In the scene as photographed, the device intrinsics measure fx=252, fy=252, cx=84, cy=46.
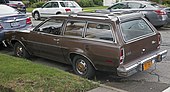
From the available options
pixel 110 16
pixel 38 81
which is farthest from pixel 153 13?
pixel 38 81

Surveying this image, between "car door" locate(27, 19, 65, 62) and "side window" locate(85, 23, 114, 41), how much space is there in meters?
0.87

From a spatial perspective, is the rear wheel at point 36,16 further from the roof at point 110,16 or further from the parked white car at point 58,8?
the roof at point 110,16

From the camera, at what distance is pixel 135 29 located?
18.4 feet

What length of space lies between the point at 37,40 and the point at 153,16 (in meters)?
7.19

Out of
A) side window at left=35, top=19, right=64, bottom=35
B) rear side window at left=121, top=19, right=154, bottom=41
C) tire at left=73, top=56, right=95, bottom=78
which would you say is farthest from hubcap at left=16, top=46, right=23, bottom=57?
rear side window at left=121, top=19, right=154, bottom=41

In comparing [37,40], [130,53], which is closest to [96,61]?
[130,53]

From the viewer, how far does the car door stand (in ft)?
20.2

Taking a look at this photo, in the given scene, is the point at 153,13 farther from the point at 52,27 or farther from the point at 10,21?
the point at 52,27

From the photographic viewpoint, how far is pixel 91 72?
18.2ft

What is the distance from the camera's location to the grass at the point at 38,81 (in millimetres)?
4771

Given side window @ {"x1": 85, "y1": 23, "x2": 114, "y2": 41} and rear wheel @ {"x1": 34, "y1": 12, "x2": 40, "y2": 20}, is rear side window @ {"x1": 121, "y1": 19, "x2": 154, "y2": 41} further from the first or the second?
rear wheel @ {"x1": 34, "y1": 12, "x2": 40, "y2": 20}

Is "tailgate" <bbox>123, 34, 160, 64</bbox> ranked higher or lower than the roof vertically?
lower

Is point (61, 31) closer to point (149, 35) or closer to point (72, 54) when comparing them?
point (72, 54)

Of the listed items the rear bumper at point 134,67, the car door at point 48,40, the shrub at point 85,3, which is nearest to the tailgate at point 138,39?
the rear bumper at point 134,67
